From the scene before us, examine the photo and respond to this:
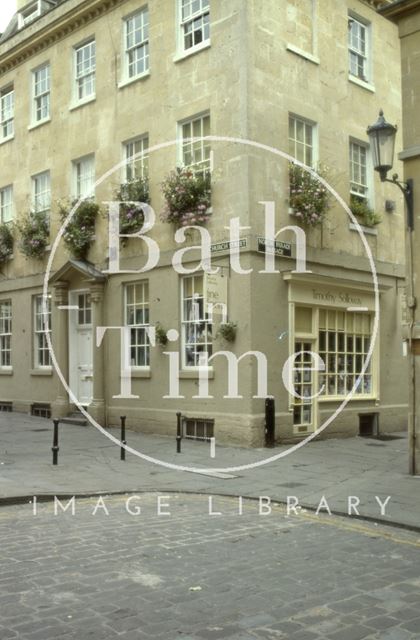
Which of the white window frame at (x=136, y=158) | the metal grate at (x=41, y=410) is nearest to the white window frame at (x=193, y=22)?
the white window frame at (x=136, y=158)

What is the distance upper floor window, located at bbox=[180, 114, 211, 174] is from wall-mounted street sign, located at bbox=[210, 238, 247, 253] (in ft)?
5.59

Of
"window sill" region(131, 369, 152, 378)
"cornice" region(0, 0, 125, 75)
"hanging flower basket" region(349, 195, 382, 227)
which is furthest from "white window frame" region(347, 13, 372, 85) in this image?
"window sill" region(131, 369, 152, 378)

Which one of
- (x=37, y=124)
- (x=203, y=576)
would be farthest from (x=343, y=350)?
(x=203, y=576)

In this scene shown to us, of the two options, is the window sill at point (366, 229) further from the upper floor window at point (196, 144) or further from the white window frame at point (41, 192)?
the white window frame at point (41, 192)

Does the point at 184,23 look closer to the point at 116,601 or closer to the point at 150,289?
the point at 150,289

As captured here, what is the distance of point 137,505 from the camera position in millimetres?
9141

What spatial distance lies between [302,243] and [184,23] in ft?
18.8

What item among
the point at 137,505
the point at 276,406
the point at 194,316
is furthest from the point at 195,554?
the point at 194,316

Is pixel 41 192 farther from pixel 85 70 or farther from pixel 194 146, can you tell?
pixel 194 146

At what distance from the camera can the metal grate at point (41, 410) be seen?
2002 centimetres

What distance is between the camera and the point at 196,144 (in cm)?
1616

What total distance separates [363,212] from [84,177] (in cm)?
732

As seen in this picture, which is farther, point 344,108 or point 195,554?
point 344,108

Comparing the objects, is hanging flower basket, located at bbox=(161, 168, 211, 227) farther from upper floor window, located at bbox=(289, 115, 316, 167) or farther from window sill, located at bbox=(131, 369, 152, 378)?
window sill, located at bbox=(131, 369, 152, 378)
